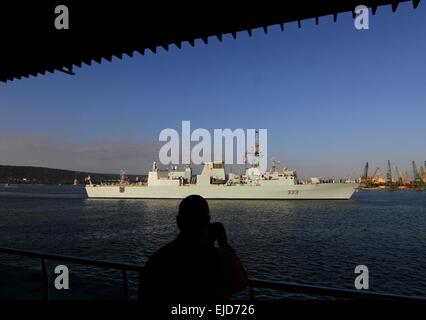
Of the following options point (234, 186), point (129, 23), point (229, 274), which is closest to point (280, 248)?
point (129, 23)

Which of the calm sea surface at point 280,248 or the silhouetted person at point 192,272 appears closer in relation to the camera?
the silhouetted person at point 192,272

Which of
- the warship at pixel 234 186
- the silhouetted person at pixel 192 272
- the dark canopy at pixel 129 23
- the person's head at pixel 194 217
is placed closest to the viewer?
the silhouetted person at pixel 192 272

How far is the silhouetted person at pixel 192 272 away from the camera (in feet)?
5.99

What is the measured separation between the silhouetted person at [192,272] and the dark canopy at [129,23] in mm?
4366

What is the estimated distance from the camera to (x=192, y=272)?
1.82 meters

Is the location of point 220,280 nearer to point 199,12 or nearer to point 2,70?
point 199,12

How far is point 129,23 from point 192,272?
528cm

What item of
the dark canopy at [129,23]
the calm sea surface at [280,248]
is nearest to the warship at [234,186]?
the calm sea surface at [280,248]

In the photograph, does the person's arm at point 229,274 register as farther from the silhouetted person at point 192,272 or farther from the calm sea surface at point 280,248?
the calm sea surface at point 280,248

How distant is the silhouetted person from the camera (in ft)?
5.99

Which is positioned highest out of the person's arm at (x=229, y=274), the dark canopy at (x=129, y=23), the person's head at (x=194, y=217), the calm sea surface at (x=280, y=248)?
the dark canopy at (x=129, y=23)

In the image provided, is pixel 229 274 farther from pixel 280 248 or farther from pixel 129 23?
pixel 280 248

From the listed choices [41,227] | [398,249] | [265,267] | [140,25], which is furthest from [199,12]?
[41,227]

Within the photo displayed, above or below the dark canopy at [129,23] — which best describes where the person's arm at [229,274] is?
below
